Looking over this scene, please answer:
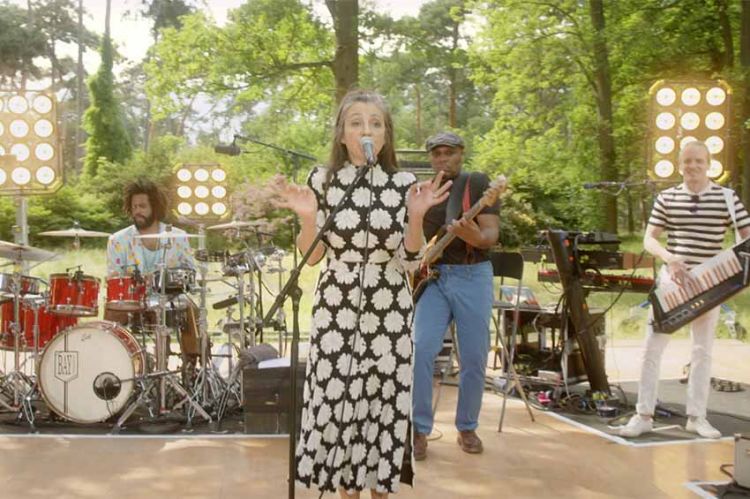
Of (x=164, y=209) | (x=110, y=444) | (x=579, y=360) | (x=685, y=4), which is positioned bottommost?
(x=110, y=444)

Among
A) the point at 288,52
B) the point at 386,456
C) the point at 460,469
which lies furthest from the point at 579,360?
the point at 288,52

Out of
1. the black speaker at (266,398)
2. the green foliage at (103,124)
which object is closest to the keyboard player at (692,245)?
the black speaker at (266,398)

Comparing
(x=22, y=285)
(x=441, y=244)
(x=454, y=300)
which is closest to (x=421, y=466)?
(x=454, y=300)

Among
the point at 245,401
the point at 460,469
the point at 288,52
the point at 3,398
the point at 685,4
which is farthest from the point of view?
the point at 685,4

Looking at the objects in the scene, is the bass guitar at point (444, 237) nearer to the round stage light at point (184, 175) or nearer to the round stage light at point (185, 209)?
the round stage light at point (185, 209)

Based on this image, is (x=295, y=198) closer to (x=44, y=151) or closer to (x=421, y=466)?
(x=421, y=466)

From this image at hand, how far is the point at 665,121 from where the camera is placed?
7516mm

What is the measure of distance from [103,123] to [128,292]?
14.6 metres

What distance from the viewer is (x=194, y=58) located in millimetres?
11461

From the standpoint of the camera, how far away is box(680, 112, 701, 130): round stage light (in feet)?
24.5

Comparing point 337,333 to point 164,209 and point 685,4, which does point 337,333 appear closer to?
point 164,209

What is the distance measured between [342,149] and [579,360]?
12.3ft

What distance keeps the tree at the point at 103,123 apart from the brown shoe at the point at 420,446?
51.6ft

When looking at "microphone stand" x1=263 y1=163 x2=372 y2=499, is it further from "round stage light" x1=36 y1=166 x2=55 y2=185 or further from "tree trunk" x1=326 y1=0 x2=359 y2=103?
"tree trunk" x1=326 y1=0 x2=359 y2=103
